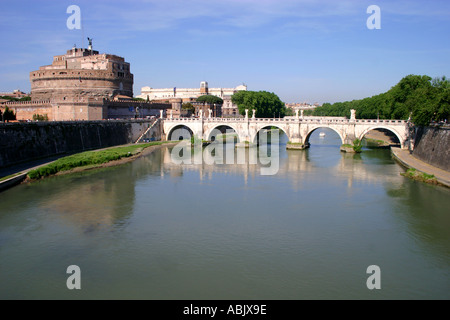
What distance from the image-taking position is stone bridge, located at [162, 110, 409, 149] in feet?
105

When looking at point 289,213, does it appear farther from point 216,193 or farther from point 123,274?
point 123,274

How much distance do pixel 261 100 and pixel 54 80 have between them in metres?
26.7

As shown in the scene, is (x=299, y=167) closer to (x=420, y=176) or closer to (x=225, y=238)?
(x=420, y=176)

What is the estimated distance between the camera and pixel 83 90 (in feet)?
152

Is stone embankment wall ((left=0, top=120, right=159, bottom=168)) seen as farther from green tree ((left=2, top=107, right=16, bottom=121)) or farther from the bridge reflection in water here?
green tree ((left=2, top=107, right=16, bottom=121))

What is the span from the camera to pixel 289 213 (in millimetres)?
15141

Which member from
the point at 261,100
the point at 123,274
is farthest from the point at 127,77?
the point at 123,274

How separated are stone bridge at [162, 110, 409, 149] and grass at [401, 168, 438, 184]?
1065 cm

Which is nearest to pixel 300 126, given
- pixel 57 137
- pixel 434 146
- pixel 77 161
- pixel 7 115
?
pixel 434 146

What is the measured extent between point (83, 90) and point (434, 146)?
37770 mm

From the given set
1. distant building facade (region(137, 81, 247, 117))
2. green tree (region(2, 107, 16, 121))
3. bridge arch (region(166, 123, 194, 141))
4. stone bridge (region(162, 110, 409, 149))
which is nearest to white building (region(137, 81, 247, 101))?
distant building facade (region(137, 81, 247, 117))

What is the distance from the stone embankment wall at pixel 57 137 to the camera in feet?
73.2

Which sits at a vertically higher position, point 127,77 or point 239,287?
point 127,77

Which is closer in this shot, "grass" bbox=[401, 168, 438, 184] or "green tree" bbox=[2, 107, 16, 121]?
"grass" bbox=[401, 168, 438, 184]
